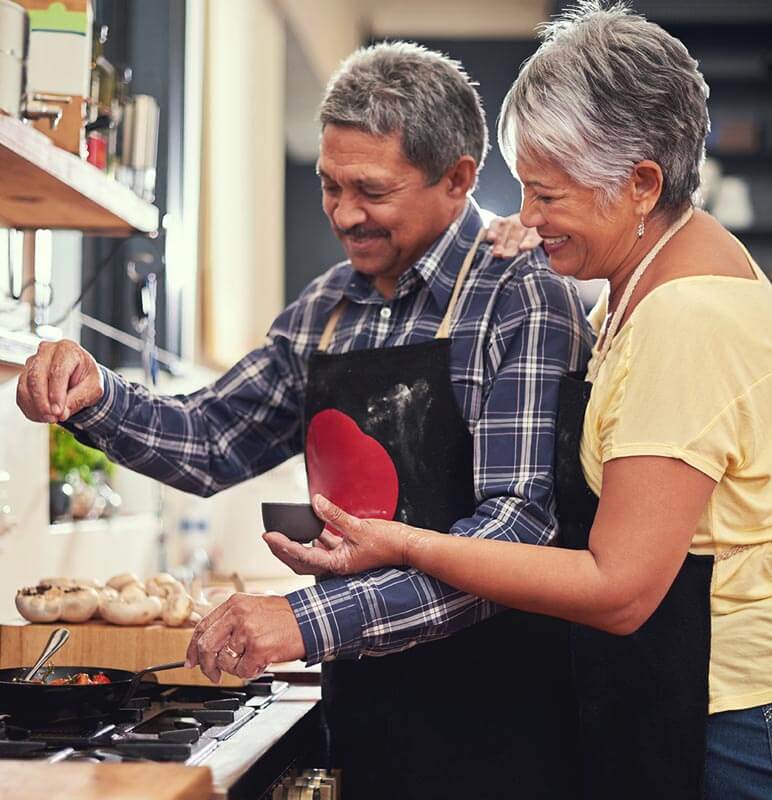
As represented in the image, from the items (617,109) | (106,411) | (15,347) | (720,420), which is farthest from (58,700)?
(617,109)

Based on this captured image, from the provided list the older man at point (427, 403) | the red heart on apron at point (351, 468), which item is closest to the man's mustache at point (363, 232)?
the older man at point (427, 403)

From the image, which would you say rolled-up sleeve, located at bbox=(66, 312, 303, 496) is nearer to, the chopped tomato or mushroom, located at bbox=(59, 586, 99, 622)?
mushroom, located at bbox=(59, 586, 99, 622)

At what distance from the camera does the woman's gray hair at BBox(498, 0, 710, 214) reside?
4.48 ft

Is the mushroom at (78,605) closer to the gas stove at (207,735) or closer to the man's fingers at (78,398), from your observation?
the gas stove at (207,735)

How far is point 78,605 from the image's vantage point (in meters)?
1.73

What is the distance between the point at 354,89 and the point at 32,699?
2.80ft

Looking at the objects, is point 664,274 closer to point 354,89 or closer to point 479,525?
point 479,525

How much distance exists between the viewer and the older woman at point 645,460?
1.26 m

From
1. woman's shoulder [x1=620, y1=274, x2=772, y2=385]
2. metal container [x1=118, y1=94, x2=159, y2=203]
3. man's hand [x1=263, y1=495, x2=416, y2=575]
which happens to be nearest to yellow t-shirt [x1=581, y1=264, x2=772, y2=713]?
woman's shoulder [x1=620, y1=274, x2=772, y2=385]

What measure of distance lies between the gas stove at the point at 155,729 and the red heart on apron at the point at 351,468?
0.92ft

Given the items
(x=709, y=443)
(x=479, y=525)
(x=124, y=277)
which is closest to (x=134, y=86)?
(x=124, y=277)

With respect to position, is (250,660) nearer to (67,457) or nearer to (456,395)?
(456,395)

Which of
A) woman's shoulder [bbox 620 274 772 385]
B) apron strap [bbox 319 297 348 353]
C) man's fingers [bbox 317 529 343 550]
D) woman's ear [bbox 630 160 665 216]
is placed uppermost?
woman's ear [bbox 630 160 665 216]

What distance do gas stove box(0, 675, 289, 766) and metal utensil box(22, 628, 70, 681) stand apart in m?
0.11
